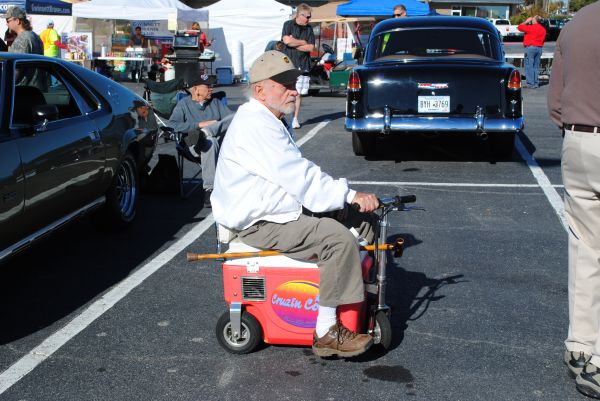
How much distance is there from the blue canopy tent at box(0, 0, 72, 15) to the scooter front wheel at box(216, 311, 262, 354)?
19.6 meters

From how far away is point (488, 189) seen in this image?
27.8ft

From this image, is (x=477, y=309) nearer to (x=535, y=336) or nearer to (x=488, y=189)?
(x=535, y=336)

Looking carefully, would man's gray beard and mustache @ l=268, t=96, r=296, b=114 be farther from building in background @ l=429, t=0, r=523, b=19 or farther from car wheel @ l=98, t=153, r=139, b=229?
building in background @ l=429, t=0, r=523, b=19

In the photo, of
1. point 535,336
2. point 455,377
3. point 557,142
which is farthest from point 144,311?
point 557,142

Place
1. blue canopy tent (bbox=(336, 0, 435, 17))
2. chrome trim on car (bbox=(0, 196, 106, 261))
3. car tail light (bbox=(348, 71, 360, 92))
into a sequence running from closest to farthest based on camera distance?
chrome trim on car (bbox=(0, 196, 106, 261))
car tail light (bbox=(348, 71, 360, 92))
blue canopy tent (bbox=(336, 0, 435, 17))

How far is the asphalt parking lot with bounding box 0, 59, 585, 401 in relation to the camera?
156 inches

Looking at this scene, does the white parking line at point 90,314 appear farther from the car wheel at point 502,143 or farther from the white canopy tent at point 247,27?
the white canopy tent at point 247,27

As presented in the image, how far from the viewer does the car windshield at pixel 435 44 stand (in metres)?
10.3

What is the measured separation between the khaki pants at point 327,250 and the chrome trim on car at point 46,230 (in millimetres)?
1709

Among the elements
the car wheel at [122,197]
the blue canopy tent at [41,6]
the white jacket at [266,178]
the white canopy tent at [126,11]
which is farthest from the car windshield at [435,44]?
the blue canopy tent at [41,6]

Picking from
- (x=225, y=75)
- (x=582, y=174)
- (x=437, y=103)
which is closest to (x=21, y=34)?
(x=437, y=103)

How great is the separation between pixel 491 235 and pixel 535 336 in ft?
7.21

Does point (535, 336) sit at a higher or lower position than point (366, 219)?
lower

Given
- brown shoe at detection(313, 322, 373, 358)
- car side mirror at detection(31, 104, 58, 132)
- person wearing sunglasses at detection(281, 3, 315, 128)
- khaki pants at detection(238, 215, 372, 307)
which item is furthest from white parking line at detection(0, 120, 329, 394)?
person wearing sunglasses at detection(281, 3, 315, 128)
